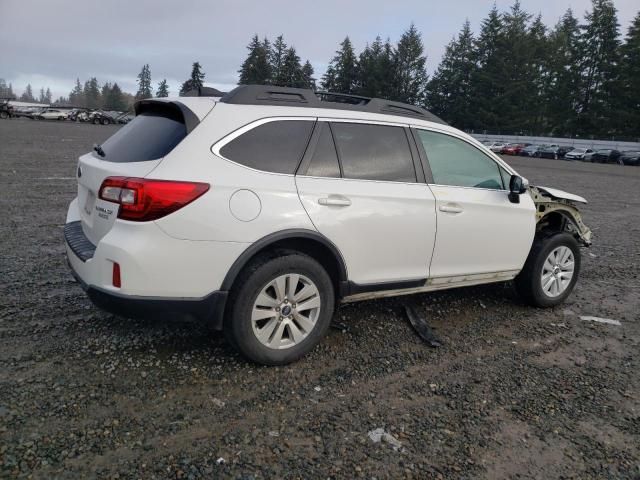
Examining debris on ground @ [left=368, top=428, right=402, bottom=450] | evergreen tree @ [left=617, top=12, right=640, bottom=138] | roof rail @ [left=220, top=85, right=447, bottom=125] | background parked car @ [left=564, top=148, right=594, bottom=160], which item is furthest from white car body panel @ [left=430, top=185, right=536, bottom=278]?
evergreen tree @ [left=617, top=12, right=640, bottom=138]

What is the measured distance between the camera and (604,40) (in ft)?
230

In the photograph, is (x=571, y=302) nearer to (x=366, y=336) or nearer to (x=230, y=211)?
(x=366, y=336)

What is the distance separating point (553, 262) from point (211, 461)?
387 centimetres

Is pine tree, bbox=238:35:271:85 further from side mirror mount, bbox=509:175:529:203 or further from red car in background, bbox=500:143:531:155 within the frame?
side mirror mount, bbox=509:175:529:203

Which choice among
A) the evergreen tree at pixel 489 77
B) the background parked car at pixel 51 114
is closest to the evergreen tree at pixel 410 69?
the evergreen tree at pixel 489 77

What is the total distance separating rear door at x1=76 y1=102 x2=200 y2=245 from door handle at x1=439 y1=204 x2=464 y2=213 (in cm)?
205

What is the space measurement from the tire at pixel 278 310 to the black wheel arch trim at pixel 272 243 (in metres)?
0.09

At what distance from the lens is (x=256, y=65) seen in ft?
315

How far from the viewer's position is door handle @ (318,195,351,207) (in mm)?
3423

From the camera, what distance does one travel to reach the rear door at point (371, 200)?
11.4 feet

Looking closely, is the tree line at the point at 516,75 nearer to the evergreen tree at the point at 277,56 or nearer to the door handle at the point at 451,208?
the evergreen tree at the point at 277,56

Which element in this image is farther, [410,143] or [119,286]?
[410,143]

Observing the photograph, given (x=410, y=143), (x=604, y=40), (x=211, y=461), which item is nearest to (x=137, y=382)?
(x=211, y=461)

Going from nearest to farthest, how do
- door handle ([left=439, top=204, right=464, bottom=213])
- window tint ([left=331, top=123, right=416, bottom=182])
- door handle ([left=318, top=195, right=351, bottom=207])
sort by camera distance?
door handle ([left=318, top=195, right=351, bottom=207]) < window tint ([left=331, top=123, right=416, bottom=182]) < door handle ([left=439, top=204, right=464, bottom=213])
